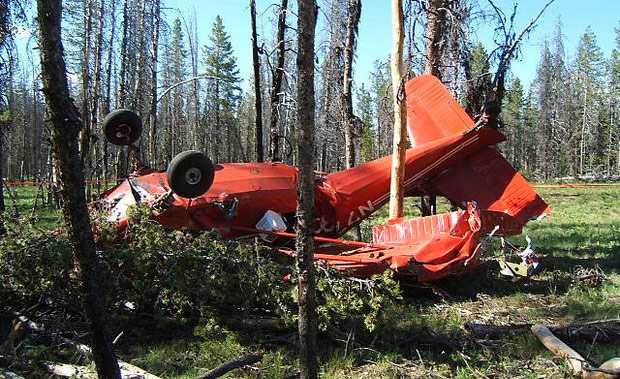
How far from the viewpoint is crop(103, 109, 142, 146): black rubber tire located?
26.2 feet

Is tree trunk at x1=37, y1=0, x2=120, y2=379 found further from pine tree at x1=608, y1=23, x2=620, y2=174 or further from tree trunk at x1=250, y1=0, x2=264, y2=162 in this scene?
pine tree at x1=608, y1=23, x2=620, y2=174

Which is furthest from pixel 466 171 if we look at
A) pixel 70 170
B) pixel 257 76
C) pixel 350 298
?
pixel 70 170

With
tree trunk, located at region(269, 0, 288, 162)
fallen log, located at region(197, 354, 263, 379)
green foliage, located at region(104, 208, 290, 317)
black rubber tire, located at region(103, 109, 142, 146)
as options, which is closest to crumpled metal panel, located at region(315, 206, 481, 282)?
green foliage, located at region(104, 208, 290, 317)

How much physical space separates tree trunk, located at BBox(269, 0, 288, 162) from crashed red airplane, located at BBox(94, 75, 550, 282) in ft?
10.7

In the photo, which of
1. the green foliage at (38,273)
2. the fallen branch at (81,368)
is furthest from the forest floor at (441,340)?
the green foliage at (38,273)

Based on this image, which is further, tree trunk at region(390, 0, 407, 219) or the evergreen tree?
the evergreen tree

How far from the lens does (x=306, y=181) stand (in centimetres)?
412

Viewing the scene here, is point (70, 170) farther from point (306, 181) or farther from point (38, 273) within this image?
point (38, 273)

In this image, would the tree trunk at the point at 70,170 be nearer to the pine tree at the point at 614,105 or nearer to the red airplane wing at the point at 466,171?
the red airplane wing at the point at 466,171

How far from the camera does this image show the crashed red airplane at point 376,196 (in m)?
7.25

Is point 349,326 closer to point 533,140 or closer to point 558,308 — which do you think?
point 558,308

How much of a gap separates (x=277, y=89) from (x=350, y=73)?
1803 mm

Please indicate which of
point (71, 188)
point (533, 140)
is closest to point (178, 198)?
point (71, 188)

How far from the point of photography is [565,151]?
218 ft
